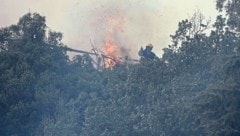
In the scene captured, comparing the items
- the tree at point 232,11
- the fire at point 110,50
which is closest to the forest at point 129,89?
the tree at point 232,11

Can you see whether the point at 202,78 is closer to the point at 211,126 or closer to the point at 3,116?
the point at 211,126

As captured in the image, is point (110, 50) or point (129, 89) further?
point (110, 50)

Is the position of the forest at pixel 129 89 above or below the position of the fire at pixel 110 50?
below

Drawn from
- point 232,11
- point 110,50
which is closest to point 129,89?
point 232,11

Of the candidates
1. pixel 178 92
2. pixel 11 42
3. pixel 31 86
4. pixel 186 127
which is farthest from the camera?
pixel 11 42

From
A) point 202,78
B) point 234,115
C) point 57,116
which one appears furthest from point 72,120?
point 234,115

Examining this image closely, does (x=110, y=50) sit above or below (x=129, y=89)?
above

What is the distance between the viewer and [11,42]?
28766mm

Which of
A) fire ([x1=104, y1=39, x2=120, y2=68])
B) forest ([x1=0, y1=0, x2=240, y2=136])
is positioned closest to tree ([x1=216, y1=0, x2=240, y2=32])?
forest ([x1=0, y1=0, x2=240, y2=136])

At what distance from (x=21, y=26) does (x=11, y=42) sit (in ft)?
4.61

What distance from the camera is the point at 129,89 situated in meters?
23.8

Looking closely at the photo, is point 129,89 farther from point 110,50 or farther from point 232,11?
point 110,50

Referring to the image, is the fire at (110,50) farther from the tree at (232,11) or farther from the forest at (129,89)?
the tree at (232,11)

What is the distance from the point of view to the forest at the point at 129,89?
64.0 feet
